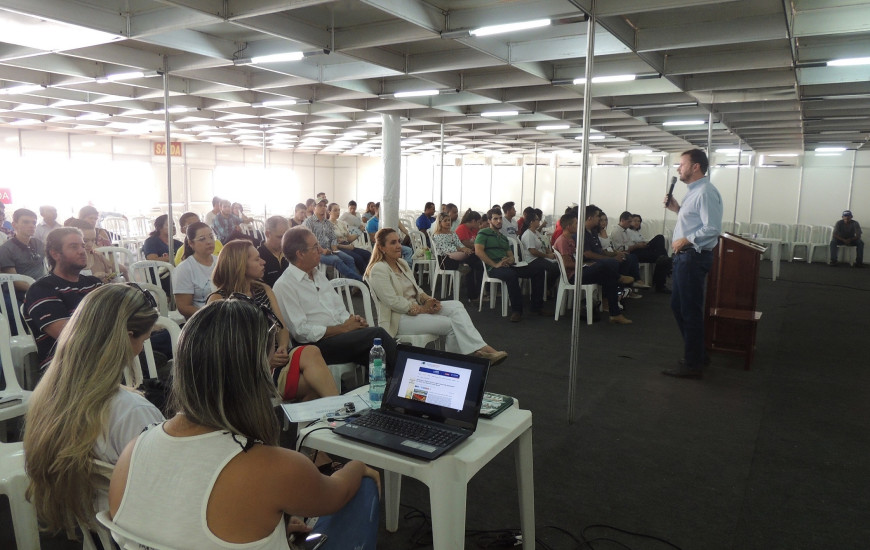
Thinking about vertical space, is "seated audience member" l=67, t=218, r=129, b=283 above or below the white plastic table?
above

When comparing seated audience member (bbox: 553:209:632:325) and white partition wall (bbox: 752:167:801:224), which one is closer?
seated audience member (bbox: 553:209:632:325)

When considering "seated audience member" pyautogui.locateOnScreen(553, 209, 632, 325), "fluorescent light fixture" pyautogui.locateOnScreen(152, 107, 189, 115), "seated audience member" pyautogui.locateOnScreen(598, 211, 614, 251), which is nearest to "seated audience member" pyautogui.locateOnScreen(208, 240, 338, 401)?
"seated audience member" pyautogui.locateOnScreen(553, 209, 632, 325)

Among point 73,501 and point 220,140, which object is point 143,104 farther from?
point 73,501

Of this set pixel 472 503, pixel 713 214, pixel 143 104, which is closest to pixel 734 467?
pixel 472 503

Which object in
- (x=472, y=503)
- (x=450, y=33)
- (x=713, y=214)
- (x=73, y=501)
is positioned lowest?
(x=472, y=503)

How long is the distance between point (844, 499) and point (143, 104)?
11067 mm

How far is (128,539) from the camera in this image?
4.10 ft

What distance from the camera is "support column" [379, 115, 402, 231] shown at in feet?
31.1

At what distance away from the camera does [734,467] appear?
3041 mm

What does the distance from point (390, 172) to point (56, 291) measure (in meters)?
6.80

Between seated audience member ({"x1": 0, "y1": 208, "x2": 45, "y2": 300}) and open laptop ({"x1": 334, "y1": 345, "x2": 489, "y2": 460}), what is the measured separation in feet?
13.2

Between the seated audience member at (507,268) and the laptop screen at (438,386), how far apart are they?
479 cm

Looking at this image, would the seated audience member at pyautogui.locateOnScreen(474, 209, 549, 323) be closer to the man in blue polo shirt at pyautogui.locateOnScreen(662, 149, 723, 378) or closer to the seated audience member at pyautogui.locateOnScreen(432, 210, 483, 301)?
the seated audience member at pyautogui.locateOnScreen(432, 210, 483, 301)

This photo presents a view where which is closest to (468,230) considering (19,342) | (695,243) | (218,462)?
(695,243)
